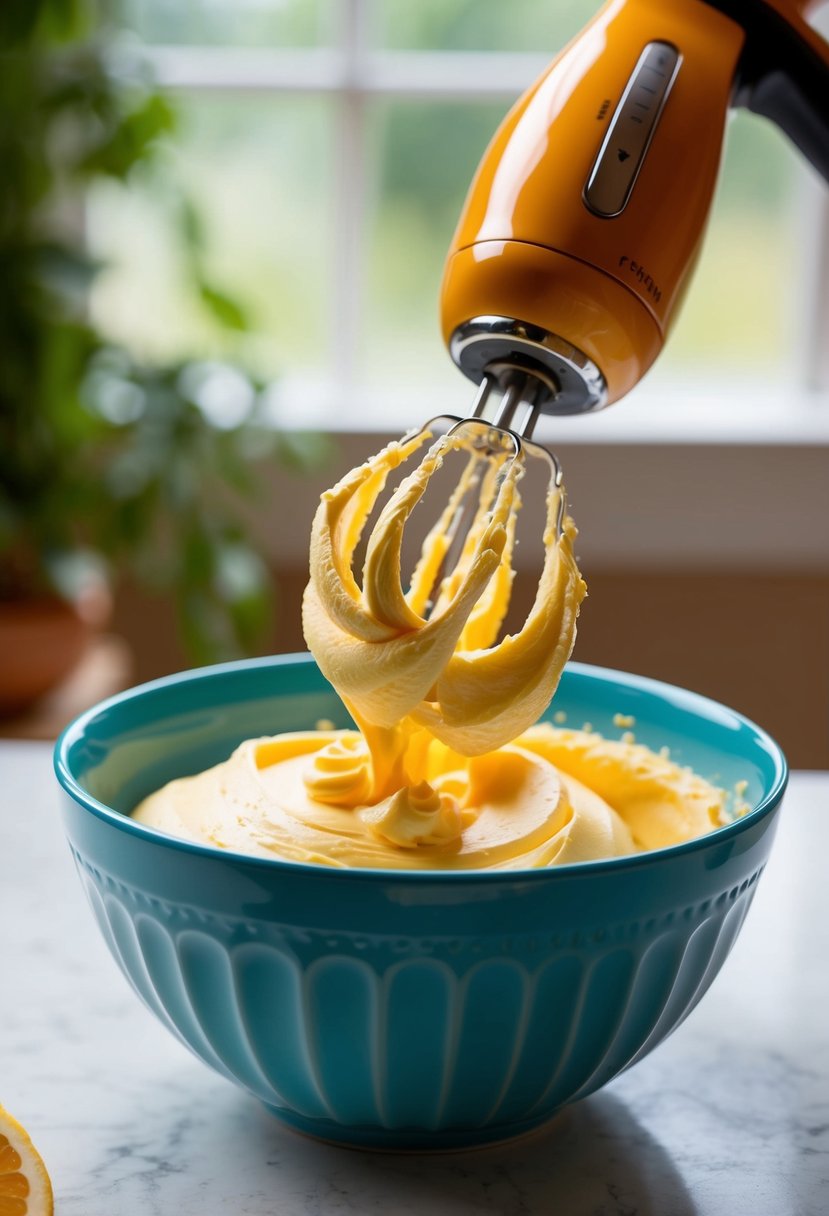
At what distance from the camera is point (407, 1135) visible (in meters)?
0.57

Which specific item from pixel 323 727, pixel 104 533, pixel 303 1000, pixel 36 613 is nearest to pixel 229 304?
pixel 104 533

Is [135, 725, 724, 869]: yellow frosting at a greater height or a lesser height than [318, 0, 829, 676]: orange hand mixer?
lesser

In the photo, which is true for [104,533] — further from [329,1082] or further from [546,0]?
[329,1082]

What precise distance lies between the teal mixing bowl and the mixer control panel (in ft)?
0.86

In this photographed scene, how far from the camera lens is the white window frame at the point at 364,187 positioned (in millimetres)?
2117

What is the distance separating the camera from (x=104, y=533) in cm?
190

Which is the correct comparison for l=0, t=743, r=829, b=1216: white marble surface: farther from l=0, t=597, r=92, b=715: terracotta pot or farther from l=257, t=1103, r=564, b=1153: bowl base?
l=0, t=597, r=92, b=715: terracotta pot

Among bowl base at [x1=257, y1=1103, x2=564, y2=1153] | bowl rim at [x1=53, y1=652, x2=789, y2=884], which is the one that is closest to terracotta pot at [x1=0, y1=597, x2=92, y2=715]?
bowl rim at [x1=53, y1=652, x2=789, y2=884]

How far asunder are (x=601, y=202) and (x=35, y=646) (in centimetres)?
141

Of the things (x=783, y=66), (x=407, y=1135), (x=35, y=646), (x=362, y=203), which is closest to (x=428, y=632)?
(x=407, y=1135)

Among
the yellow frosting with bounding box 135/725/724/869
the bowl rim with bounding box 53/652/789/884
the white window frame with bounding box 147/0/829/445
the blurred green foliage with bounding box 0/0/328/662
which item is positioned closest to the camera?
the bowl rim with bounding box 53/652/789/884

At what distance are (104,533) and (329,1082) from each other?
1429 millimetres

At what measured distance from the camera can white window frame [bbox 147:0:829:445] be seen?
2.12m

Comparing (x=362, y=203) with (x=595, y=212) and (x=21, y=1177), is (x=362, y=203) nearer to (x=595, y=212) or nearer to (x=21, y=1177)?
(x=595, y=212)
